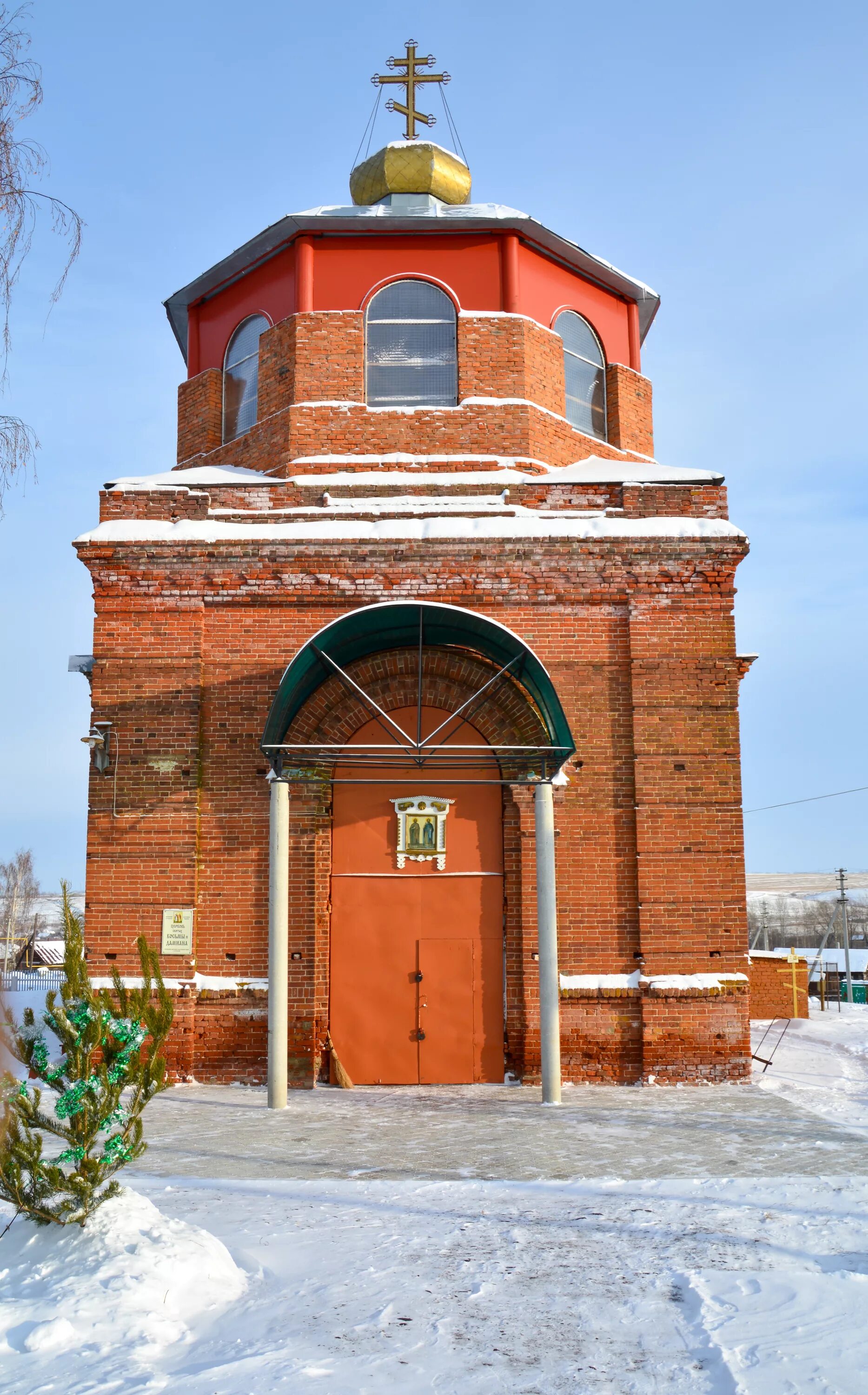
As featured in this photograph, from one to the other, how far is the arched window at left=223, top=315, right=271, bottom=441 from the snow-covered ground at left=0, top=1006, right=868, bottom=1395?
32.4 feet

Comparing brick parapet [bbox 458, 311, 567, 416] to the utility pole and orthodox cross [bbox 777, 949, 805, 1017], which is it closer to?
orthodox cross [bbox 777, 949, 805, 1017]

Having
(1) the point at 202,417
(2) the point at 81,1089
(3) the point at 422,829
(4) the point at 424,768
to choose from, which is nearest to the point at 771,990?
(3) the point at 422,829

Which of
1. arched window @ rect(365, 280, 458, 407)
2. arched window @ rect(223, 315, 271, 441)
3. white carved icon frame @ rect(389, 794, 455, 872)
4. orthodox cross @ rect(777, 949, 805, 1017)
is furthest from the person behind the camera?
orthodox cross @ rect(777, 949, 805, 1017)

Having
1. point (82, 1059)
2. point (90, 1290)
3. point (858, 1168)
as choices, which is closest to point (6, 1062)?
point (90, 1290)

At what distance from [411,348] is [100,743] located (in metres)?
5.92

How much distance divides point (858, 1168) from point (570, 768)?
5.06 m

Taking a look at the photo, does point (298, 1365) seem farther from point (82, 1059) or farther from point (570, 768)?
point (570, 768)

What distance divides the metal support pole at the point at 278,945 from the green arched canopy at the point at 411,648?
1.71 ft

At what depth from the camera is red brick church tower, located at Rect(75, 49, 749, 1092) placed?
35.9 ft

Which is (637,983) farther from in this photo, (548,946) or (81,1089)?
(81,1089)

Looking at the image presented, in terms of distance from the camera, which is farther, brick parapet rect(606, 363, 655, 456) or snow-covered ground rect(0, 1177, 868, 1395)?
brick parapet rect(606, 363, 655, 456)

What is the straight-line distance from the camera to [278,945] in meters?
10.2

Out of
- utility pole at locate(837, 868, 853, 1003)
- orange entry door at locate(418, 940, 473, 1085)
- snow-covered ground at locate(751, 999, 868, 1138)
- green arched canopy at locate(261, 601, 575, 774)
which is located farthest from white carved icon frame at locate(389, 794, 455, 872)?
utility pole at locate(837, 868, 853, 1003)

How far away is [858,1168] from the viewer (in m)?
7.14
